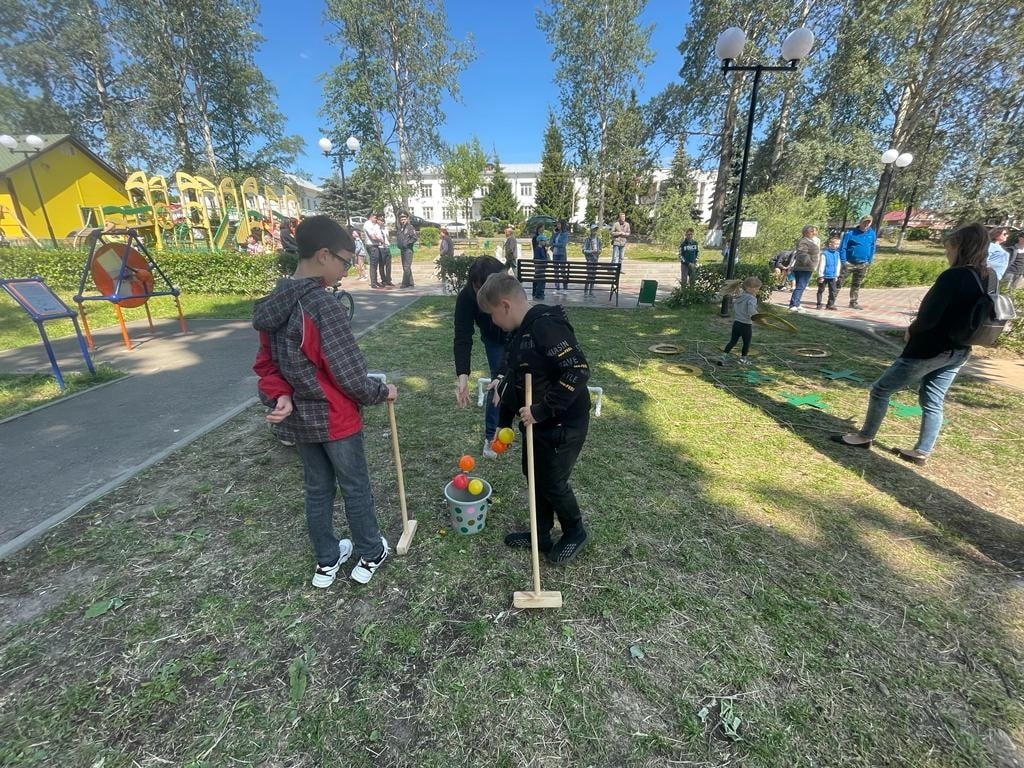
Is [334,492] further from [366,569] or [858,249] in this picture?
[858,249]

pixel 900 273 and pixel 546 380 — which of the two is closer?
pixel 546 380

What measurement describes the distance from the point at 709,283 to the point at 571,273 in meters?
3.49

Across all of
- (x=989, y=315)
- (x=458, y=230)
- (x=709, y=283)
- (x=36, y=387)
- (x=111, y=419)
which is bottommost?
(x=111, y=419)

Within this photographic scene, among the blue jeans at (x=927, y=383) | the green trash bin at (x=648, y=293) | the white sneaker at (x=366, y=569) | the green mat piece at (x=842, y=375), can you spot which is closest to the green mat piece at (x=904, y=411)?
the green mat piece at (x=842, y=375)

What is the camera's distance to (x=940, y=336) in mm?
3545

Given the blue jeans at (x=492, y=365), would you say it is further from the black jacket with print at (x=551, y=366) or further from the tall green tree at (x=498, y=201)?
the tall green tree at (x=498, y=201)

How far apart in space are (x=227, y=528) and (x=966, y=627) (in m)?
4.58

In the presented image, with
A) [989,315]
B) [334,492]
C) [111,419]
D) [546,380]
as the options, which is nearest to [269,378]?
[334,492]

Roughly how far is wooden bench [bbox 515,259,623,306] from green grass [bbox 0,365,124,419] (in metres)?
8.48

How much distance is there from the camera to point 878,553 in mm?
2951

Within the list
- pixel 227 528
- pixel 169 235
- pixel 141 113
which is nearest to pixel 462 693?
pixel 227 528

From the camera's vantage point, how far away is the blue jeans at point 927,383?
363cm

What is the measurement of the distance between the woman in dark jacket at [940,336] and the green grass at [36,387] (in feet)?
29.5

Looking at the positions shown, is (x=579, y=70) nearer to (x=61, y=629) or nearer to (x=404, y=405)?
(x=404, y=405)
